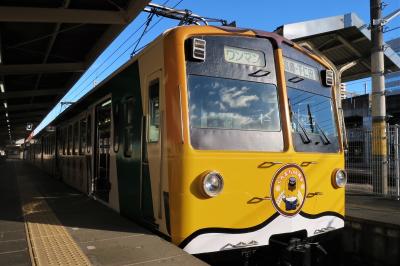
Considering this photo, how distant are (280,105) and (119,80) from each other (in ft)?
8.39

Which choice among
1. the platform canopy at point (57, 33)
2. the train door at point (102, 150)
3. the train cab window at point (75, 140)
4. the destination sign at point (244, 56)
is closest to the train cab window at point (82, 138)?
the train cab window at point (75, 140)

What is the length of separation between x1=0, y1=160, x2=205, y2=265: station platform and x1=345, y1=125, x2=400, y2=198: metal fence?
6700 mm

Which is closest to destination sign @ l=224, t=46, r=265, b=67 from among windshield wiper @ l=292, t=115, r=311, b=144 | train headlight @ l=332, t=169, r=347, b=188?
windshield wiper @ l=292, t=115, r=311, b=144

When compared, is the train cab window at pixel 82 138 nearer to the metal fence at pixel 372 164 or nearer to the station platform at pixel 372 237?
the station platform at pixel 372 237

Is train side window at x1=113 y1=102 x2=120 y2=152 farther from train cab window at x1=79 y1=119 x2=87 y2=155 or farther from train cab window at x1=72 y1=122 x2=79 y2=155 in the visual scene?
train cab window at x1=72 y1=122 x2=79 y2=155

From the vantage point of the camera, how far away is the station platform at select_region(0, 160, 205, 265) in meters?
4.42

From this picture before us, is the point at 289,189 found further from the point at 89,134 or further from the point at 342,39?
the point at 342,39

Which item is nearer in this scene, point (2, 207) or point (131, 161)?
point (131, 161)

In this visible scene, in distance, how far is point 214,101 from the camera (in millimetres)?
4898

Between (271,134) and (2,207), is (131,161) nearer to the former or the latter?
(271,134)

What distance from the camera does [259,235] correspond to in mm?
4984

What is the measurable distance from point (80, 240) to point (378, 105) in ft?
28.1

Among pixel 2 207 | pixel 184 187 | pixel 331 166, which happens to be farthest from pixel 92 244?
pixel 2 207

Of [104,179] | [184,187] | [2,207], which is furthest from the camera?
[104,179]
